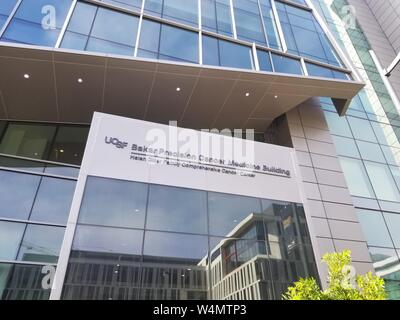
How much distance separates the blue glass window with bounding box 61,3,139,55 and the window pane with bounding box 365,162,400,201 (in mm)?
15704

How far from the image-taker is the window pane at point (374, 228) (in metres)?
15.6

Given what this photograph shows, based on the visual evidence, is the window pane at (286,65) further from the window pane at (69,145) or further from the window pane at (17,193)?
the window pane at (17,193)

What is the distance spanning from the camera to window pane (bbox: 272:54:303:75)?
16111 mm

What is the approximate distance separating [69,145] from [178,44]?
7612 mm

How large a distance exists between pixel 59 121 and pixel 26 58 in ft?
14.0

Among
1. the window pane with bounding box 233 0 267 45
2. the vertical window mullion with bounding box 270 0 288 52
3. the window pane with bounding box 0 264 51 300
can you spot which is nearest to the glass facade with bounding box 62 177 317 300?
the window pane with bounding box 0 264 51 300

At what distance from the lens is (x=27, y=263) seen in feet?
33.3

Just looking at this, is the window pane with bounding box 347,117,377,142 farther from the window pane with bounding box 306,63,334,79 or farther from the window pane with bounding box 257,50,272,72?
the window pane with bounding box 257,50,272,72

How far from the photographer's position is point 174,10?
16.4m

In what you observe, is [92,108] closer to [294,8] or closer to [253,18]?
[253,18]

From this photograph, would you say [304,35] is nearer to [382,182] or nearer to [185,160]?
[382,182]

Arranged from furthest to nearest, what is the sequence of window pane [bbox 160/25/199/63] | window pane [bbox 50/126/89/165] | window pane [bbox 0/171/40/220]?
window pane [bbox 50/126/89/165]
window pane [bbox 160/25/199/63]
window pane [bbox 0/171/40/220]

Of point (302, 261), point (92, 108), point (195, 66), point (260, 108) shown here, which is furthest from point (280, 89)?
point (92, 108)

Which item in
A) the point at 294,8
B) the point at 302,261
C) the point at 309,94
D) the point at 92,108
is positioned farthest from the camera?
the point at 294,8
